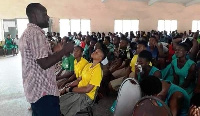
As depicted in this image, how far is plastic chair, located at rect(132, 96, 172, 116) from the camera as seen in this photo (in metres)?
1.32

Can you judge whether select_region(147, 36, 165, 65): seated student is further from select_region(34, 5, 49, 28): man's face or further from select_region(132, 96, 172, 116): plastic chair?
select_region(34, 5, 49, 28): man's face

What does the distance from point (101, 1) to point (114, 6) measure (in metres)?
0.97

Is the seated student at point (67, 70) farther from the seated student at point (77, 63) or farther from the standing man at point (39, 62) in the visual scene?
the standing man at point (39, 62)

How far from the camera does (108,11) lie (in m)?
13.1

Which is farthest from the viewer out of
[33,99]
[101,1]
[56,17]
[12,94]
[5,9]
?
[101,1]

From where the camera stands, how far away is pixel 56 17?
11.8 m

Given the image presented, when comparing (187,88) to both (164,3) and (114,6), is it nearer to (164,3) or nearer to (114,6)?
(114,6)

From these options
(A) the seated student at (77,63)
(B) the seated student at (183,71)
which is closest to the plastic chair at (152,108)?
(B) the seated student at (183,71)

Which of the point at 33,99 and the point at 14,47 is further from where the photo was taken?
the point at 14,47

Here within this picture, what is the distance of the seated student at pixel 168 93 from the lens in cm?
165

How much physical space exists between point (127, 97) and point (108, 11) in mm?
11584

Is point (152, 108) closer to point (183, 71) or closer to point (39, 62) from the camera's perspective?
point (39, 62)

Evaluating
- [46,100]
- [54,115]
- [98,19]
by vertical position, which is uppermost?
[98,19]

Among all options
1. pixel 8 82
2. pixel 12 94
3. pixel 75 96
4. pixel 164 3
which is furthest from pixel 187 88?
pixel 164 3
